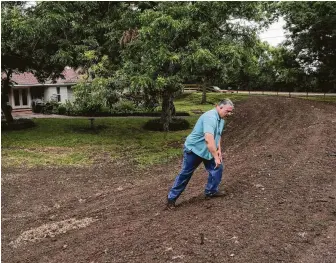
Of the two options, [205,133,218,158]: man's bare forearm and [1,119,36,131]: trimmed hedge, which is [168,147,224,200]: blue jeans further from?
[1,119,36,131]: trimmed hedge

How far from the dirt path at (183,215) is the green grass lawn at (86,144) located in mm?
2232

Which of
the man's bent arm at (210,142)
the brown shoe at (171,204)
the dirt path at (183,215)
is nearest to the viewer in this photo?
the dirt path at (183,215)

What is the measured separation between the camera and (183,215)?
618cm

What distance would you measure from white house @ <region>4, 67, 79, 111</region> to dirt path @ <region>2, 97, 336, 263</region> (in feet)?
79.7

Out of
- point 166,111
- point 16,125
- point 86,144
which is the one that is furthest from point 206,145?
point 16,125

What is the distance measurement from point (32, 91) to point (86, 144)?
21.3m

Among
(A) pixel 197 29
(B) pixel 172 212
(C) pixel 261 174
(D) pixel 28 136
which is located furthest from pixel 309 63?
(B) pixel 172 212

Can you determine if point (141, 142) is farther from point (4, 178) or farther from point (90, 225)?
point (90, 225)

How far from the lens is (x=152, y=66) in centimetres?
1418

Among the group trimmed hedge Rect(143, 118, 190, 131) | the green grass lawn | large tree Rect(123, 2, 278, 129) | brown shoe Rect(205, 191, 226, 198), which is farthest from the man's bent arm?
trimmed hedge Rect(143, 118, 190, 131)

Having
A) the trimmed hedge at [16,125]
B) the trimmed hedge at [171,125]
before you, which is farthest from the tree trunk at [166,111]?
the trimmed hedge at [16,125]

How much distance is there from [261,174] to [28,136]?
13.3 metres

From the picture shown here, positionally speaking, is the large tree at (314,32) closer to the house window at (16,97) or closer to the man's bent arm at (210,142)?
the house window at (16,97)

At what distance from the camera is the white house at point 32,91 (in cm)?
3338
